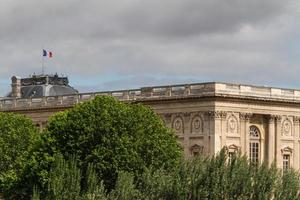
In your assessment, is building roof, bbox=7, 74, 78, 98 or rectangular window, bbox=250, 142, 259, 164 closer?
rectangular window, bbox=250, 142, 259, 164

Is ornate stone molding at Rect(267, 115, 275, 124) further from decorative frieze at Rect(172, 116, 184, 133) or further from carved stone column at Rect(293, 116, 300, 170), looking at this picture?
decorative frieze at Rect(172, 116, 184, 133)

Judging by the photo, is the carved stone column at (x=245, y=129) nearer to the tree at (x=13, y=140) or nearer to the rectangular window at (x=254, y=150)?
the rectangular window at (x=254, y=150)

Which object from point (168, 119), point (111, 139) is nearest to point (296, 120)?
point (168, 119)

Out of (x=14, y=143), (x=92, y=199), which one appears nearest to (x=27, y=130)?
(x=14, y=143)

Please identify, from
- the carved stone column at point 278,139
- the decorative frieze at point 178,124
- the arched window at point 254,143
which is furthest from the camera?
the carved stone column at point 278,139

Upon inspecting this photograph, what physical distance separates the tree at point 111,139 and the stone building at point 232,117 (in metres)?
18.1

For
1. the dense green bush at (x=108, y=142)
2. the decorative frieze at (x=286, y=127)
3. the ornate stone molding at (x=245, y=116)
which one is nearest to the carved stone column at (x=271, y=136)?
the decorative frieze at (x=286, y=127)

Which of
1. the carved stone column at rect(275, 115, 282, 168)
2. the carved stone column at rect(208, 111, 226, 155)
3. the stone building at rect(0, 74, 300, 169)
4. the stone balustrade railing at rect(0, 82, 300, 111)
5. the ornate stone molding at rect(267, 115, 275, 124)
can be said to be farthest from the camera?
the carved stone column at rect(275, 115, 282, 168)

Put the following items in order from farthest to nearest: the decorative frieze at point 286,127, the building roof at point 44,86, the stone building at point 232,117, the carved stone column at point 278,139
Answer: the building roof at point 44,86 → the decorative frieze at point 286,127 → the carved stone column at point 278,139 → the stone building at point 232,117

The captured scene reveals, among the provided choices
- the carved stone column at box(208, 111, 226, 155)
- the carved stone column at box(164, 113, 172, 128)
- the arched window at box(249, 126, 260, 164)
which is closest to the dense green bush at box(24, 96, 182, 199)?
the carved stone column at box(208, 111, 226, 155)

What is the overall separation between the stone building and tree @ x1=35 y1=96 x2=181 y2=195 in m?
18.1

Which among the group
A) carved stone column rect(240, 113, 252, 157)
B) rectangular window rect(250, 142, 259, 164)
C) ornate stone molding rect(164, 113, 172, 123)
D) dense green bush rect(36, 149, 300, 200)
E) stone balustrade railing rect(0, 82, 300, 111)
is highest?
stone balustrade railing rect(0, 82, 300, 111)

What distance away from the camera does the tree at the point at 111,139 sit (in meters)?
81.8

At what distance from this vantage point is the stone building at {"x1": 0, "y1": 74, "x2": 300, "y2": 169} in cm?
10494
